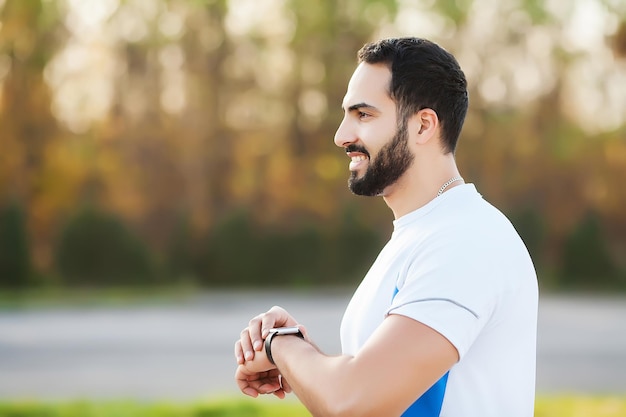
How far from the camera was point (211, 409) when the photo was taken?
6430mm

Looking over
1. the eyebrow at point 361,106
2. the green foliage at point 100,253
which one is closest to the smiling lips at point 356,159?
the eyebrow at point 361,106

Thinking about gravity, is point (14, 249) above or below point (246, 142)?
below

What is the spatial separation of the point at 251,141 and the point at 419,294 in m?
19.7

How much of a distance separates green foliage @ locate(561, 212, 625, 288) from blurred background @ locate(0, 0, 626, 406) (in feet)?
0.10

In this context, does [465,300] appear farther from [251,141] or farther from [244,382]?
[251,141]

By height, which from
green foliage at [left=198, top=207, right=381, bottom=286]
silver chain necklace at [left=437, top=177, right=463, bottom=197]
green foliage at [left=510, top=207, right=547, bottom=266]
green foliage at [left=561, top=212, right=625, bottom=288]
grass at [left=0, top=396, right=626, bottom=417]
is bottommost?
silver chain necklace at [left=437, top=177, right=463, bottom=197]

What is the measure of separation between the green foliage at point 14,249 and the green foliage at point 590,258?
37.8 feet

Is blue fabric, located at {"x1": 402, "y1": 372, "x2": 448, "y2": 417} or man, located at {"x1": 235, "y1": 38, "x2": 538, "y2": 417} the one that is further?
blue fabric, located at {"x1": 402, "y1": 372, "x2": 448, "y2": 417}

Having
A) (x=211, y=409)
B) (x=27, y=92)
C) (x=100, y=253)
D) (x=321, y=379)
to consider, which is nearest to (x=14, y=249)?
(x=100, y=253)

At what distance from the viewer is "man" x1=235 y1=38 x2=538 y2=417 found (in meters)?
1.70

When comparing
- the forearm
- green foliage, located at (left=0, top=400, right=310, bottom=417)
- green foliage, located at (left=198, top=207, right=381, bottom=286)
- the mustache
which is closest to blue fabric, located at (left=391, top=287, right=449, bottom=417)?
the forearm

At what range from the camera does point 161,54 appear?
69.3 ft

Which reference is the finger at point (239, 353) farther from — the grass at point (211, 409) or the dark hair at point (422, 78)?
the grass at point (211, 409)

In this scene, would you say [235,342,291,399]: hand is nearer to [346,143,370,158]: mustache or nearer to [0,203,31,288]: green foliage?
[346,143,370,158]: mustache
